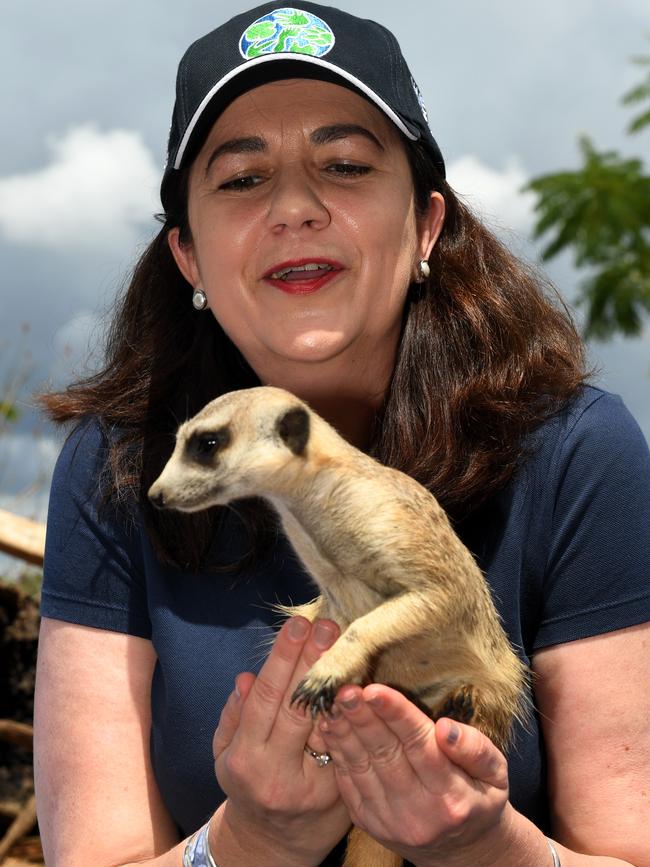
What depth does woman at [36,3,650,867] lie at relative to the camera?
292 centimetres

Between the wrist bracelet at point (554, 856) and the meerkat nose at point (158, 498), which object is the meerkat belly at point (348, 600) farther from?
the wrist bracelet at point (554, 856)

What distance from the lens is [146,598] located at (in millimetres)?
3344

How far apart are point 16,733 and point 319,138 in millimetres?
3945

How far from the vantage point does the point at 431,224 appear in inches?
134

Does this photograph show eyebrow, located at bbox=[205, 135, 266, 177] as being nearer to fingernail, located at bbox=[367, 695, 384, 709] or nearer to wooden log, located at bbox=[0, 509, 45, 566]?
fingernail, located at bbox=[367, 695, 384, 709]

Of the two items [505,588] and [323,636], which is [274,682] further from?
[505,588]

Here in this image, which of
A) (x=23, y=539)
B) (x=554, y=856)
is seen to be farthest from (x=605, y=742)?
(x=23, y=539)

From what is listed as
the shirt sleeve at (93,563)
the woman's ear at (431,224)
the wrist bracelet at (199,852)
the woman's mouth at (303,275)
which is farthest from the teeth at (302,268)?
the wrist bracelet at (199,852)

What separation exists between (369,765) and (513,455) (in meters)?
1.08

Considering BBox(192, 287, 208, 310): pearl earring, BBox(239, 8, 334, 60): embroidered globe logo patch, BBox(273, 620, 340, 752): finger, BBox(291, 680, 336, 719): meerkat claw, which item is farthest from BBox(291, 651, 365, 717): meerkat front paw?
BBox(239, 8, 334, 60): embroidered globe logo patch

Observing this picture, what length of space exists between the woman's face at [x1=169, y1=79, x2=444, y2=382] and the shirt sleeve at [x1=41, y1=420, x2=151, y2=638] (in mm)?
714

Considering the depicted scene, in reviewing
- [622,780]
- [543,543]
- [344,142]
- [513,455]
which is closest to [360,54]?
[344,142]

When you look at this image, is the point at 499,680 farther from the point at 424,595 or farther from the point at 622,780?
the point at 622,780

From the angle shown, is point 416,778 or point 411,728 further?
point 416,778
